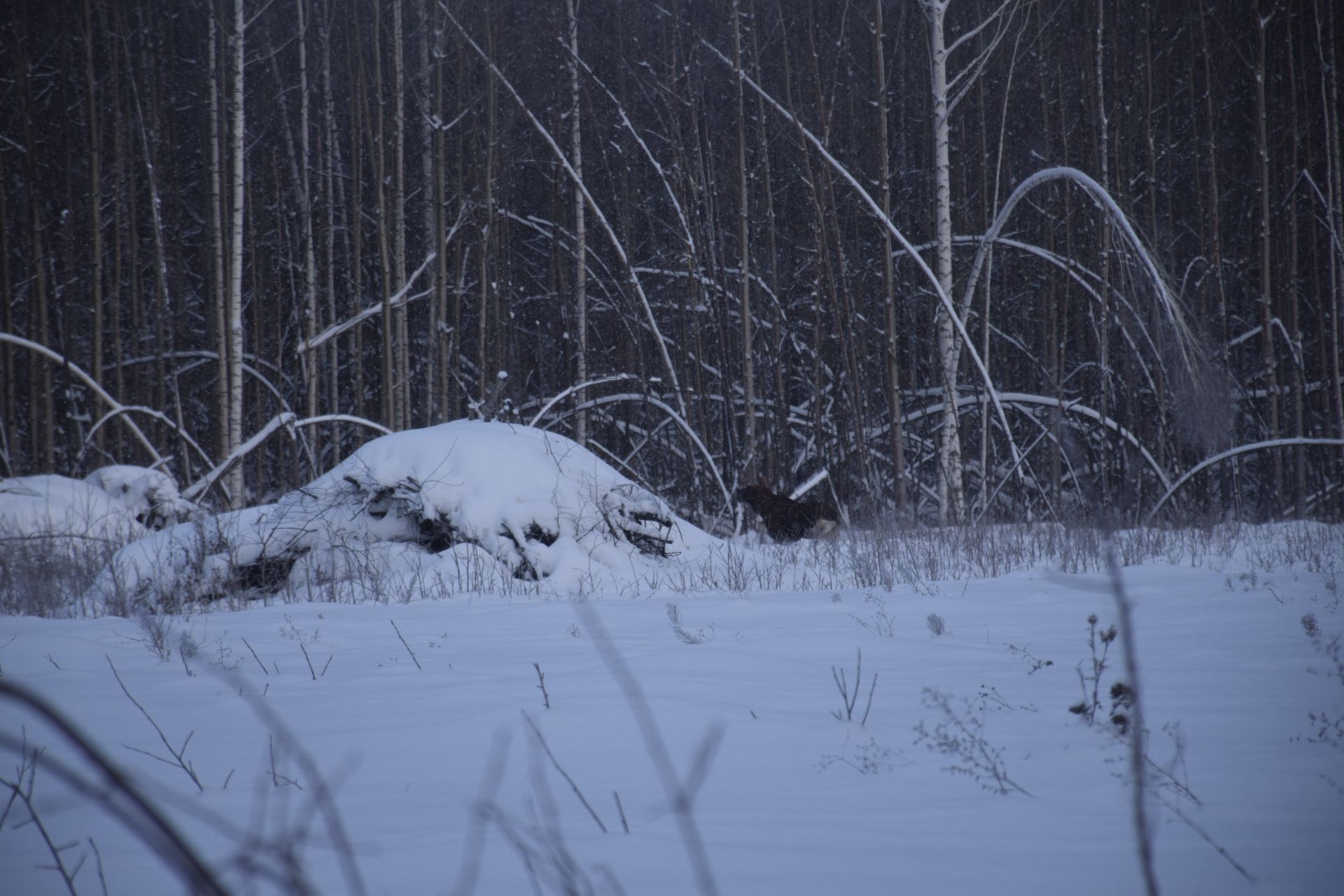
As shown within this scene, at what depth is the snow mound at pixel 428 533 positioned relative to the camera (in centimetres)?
592

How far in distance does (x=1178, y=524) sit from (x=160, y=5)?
17.6m

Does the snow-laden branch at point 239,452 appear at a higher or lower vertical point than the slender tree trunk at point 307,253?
lower

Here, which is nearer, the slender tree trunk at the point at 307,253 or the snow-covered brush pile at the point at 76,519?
the snow-covered brush pile at the point at 76,519

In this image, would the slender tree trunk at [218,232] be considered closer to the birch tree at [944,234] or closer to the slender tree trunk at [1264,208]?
the birch tree at [944,234]

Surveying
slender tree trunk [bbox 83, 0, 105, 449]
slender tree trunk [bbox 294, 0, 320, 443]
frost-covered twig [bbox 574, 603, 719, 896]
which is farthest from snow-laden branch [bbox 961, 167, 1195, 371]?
slender tree trunk [bbox 83, 0, 105, 449]

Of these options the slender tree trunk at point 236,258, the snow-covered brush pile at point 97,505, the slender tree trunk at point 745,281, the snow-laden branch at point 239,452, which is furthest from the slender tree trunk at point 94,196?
the slender tree trunk at point 745,281

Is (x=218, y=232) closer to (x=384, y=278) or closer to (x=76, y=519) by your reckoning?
(x=384, y=278)

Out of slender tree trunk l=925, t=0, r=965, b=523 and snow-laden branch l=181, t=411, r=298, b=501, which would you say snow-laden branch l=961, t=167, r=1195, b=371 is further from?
snow-laden branch l=181, t=411, r=298, b=501

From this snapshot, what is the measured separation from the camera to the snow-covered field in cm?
157

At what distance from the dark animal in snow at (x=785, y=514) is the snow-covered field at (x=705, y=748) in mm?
3810

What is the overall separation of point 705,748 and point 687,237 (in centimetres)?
1045

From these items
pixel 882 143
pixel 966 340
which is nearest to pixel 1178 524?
pixel 966 340

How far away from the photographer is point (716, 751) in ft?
7.37

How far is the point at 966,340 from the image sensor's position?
823 centimetres
